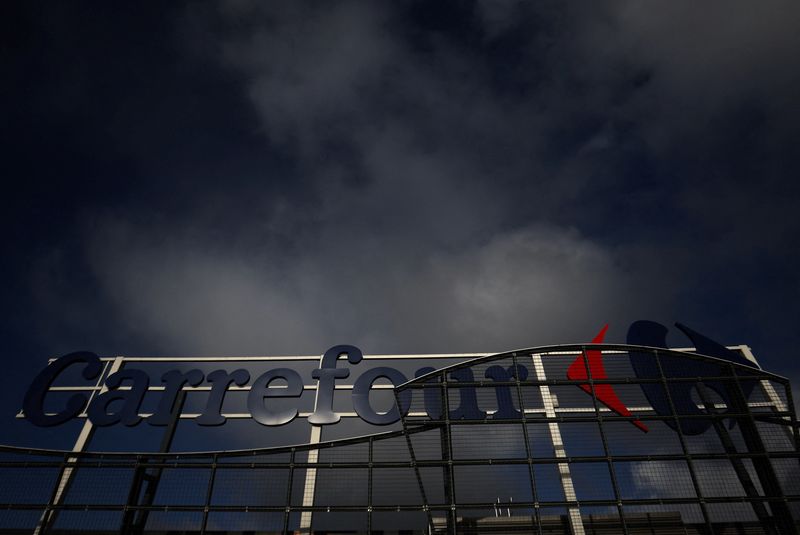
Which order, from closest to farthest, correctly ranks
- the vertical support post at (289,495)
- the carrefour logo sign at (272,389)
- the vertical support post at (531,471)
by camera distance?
1. the vertical support post at (531,471)
2. the vertical support post at (289,495)
3. the carrefour logo sign at (272,389)

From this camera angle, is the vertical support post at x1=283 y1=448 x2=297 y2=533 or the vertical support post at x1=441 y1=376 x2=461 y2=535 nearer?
the vertical support post at x1=441 y1=376 x2=461 y2=535

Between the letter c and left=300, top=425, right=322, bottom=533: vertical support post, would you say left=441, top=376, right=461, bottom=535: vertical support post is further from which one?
the letter c

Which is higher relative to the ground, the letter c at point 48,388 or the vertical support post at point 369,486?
the letter c at point 48,388

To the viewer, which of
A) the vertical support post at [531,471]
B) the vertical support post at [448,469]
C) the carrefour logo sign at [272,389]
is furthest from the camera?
the carrefour logo sign at [272,389]

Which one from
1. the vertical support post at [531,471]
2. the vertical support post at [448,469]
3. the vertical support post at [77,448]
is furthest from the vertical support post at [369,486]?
the vertical support post at [77,448]

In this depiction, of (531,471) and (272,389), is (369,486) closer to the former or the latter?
(531,471)

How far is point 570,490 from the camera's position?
424 inches

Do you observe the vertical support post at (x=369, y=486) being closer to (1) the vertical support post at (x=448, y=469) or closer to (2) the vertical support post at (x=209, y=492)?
(1) the vertical support post at (x=448, y=469)

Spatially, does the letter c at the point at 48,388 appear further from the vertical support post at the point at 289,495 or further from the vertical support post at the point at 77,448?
the vertical support post at the point at 289,495

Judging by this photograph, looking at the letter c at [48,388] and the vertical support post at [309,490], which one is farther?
the letter c at [48,388]

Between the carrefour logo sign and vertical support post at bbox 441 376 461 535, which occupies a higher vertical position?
the carrefour logo sign

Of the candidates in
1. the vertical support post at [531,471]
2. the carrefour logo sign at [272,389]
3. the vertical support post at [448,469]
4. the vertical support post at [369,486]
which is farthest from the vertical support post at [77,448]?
the vertical support post at [531,471]

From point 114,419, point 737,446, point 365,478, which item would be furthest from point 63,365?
point 737,446

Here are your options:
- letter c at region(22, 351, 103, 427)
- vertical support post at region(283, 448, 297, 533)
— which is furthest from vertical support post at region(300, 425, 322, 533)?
letter c at region(22, 351, 103, 427)
